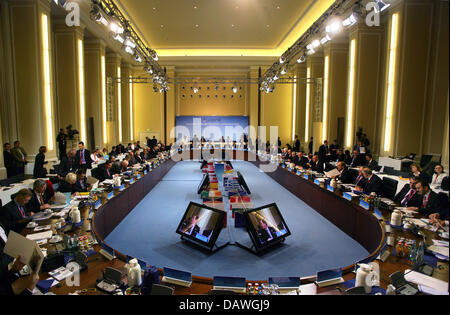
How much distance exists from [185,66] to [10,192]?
46.0 ft

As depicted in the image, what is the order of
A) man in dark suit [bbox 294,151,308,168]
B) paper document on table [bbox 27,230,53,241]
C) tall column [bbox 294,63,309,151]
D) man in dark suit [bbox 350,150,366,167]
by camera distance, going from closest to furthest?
paper document on table [bbox 27,230,53,241], man in dark suit [bbox 350,150,366,167], man in dark suit [bbox 294,151,308,168], tall column [bbox 294,63,309,151]

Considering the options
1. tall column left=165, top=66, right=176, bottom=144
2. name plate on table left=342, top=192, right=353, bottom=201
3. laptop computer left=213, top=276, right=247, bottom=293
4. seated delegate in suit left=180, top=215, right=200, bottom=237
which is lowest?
seated delegate in suit left=180, top=215, right=200, bottom=237

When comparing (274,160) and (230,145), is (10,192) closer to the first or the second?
(274,160)

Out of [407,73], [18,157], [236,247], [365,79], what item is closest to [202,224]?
[236,247]

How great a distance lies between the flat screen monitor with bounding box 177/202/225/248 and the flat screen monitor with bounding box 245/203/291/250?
0.40 metres

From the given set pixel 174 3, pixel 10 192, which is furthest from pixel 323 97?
pixel 10 192

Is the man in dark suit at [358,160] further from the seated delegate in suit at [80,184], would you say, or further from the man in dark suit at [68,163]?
the man in dark suit at [68,163]

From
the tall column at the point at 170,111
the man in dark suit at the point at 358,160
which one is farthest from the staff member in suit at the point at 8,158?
the tall column at the point at 170,111

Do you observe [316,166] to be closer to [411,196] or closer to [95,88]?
[411,196]

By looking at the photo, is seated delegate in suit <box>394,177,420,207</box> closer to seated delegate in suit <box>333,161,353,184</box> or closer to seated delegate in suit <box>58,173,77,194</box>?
seated delegate in suit <box>333,161,353,184</box>

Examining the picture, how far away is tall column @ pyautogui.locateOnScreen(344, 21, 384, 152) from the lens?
938cm

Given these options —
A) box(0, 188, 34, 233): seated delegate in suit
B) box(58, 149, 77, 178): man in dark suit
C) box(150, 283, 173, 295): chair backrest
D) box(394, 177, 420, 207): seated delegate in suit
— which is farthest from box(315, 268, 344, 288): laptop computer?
box(58, 149, 77, 178): man in dark suit

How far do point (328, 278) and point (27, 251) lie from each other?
214cm

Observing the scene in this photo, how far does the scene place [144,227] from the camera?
4836 millimetres
